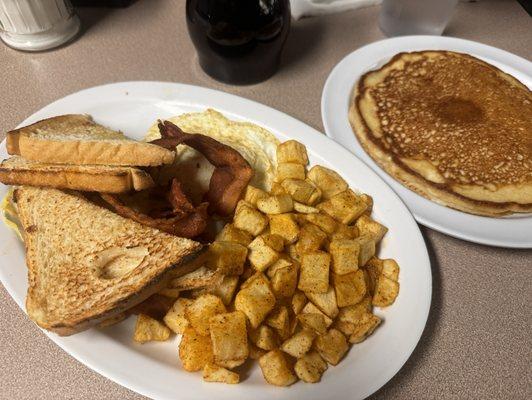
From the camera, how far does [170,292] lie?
1042 millimetres

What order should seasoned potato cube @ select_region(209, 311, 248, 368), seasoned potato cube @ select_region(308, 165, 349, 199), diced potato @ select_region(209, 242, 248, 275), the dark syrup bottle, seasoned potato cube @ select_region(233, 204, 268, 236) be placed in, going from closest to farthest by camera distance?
seasoned potato cube @ select_region(209, 311, 248, 368) < diced potato @ select_region(209, 242, 248, 275) < seasoned potato cube @ select_region(233, 204, 268, 236) < seasoned potato cube @ select_region(308, 165, 349, 199) < the dark syrup bottle

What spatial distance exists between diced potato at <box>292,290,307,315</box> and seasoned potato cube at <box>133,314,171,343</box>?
304 mm

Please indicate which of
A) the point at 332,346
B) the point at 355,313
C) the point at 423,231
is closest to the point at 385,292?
the point at 355,313

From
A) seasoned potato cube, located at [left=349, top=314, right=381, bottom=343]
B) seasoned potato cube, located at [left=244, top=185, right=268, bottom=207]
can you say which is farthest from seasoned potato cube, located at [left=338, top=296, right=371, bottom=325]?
seasoned potato cube, located at [left=244, top=185, right=268, bottom=207]

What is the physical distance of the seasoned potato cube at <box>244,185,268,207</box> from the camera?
1.16 meters

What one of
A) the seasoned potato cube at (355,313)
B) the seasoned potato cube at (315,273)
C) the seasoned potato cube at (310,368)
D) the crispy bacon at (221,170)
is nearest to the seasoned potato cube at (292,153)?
the crispy bacon at (221,170)

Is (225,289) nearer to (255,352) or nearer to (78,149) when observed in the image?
(255,352)

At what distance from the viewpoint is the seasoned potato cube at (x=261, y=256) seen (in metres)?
1.04

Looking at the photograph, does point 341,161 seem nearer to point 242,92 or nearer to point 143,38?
point 242,92

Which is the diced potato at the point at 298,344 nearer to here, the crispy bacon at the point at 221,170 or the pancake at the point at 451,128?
the crispy bacon at the point at 221,170

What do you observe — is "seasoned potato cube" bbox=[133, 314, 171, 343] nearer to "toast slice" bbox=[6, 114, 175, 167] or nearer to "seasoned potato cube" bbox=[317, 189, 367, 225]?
"toast slice" bbox=[6, 114, 175, 167]

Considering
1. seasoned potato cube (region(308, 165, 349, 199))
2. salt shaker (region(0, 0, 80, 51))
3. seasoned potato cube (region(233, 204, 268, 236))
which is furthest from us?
salt shaker (region(0, 0, 80, 51))

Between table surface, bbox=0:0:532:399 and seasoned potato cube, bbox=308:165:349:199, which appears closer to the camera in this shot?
table surface, bbox=0:0:532:399

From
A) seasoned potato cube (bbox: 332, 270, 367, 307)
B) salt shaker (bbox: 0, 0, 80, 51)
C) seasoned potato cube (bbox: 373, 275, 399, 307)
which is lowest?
seasoned potato cube (bbox: 373, 275, 399, 307)
